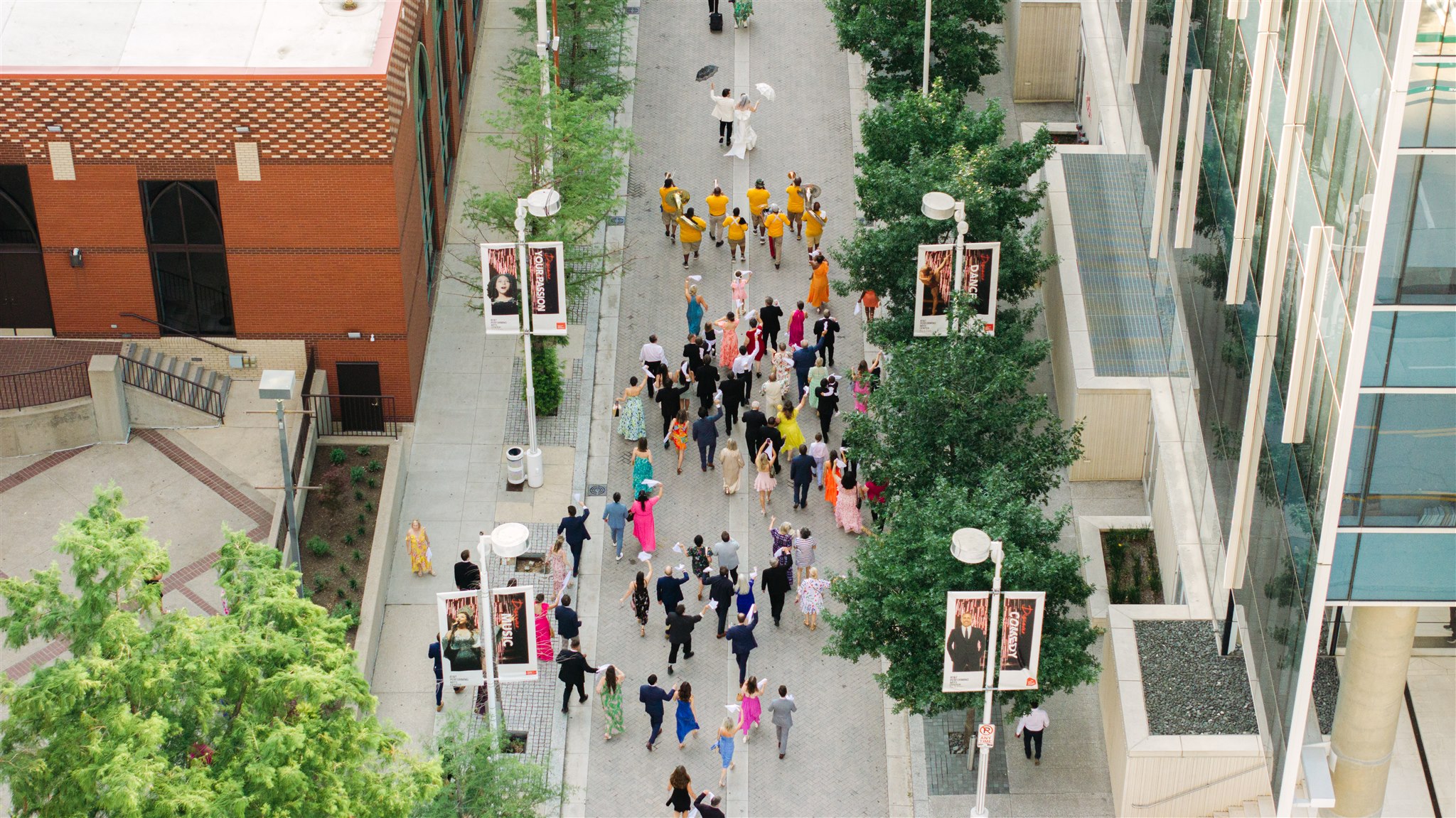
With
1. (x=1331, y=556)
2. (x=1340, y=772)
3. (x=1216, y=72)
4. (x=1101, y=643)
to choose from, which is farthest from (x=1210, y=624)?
(x=1216, y=72)

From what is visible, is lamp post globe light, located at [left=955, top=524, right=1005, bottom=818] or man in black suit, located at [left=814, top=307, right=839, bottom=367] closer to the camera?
lamp post globe light, located at [left=955, top=524, right=1005, bottom=818]

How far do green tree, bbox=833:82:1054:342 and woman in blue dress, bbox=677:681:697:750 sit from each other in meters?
7.46

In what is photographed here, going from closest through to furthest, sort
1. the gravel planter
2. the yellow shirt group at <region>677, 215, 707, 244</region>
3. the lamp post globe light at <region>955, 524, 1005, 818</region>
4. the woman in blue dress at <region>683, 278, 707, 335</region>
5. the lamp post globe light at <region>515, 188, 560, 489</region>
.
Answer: the lamp post globe light at <region>955, 524, 1005, 818</region> → the gravel planter → the lamp post globe light at <region>515, 188, 560, 489</region> → the woman in blue dress at <region>683, 278, 707, 335</region> → the yellow shirt group at <region>677, 215, 707, 244</region>

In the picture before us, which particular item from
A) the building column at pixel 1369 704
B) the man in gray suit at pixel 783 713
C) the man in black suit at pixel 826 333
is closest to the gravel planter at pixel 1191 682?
the building column at pixel 1369 704

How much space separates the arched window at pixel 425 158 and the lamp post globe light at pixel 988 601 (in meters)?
14.7

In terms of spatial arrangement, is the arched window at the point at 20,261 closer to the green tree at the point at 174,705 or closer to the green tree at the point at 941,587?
the green tree at the point at 174,705

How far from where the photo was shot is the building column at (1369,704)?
84.4 ft

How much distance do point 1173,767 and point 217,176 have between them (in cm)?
1709

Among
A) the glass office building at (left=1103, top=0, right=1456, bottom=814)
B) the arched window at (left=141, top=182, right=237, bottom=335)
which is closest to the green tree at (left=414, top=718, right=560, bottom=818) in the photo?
the glass office building at (left=1103, top=0, right=1456, bottom=814)

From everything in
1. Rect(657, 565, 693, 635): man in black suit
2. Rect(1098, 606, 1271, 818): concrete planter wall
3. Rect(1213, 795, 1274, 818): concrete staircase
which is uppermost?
Rect(657, 565, 693, 635): man in black suit

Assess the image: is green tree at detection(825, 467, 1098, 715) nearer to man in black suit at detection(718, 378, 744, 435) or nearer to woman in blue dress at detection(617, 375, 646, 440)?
man in black suit at detection(718, 378, 744, 435)

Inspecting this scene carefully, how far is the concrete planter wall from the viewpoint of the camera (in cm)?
2783

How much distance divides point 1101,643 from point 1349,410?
7.71 metres

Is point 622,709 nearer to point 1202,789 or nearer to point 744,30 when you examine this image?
point 1202,789
